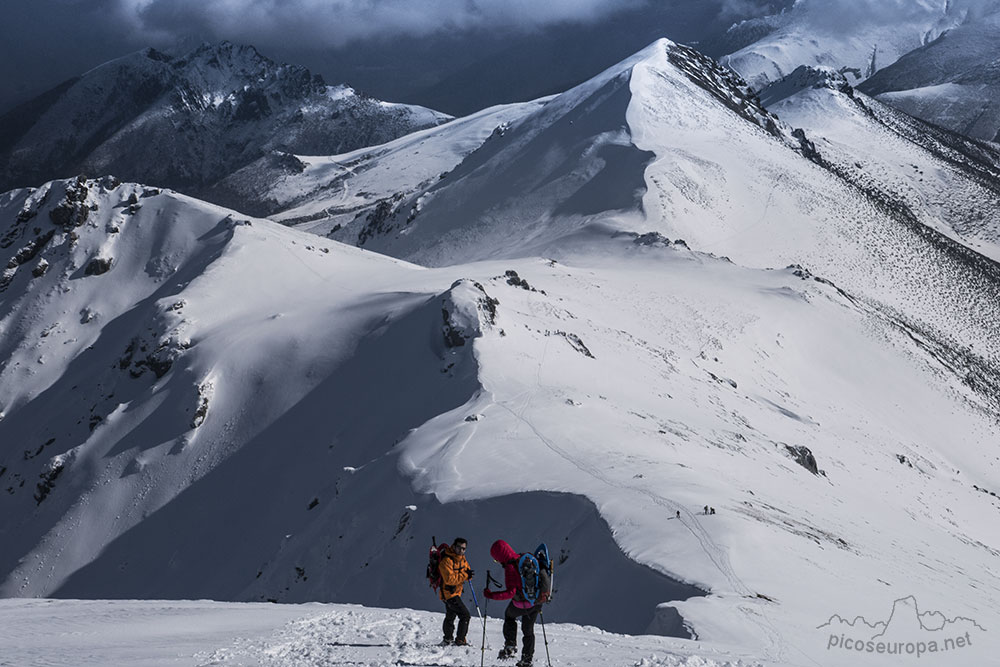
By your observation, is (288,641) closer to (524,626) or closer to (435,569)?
(435,569)

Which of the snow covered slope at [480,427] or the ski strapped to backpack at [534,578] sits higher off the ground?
the ski strapped to backpack at [534,578]

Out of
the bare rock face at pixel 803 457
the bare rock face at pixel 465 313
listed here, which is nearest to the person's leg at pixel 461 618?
the bare rock face at pixel 803 457

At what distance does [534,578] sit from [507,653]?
1.42 metres

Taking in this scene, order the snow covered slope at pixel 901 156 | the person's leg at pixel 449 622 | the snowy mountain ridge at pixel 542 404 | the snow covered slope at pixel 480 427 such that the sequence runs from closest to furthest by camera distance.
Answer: the person's leg at pixel 449 622
the snow covered slope at pixel 480 427
the snowy mountain ridge at pixel 542 404
the snow covered slope at pixel 901 156

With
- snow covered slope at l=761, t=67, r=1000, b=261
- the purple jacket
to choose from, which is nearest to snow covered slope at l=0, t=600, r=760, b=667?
the purple jacket

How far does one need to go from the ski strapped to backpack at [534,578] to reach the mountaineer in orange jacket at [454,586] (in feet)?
5.07

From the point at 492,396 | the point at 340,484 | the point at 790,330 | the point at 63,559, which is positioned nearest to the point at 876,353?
the point at 790,330

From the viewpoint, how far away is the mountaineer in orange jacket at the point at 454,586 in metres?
13.3

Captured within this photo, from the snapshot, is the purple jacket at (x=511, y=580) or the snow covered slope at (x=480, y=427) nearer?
the purple jacket at (x=511, y=580)

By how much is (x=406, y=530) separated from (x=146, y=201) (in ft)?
218

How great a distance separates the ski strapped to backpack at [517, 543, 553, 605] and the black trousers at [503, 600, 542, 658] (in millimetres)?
184

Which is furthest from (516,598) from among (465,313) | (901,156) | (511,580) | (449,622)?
(901,156)

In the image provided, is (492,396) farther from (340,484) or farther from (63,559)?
(63,559)

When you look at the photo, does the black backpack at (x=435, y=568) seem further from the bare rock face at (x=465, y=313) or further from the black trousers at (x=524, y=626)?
the bare rock face at (x=465, y=313)
